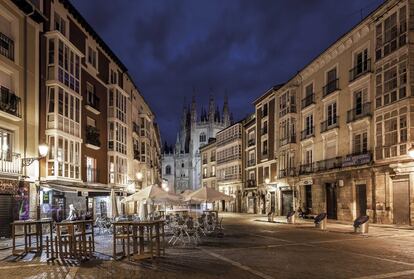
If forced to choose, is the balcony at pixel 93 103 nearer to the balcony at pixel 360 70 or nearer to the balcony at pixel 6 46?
the balcony at pixel 6 46

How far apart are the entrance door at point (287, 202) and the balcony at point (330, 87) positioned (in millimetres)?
12872

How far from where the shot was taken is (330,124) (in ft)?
121

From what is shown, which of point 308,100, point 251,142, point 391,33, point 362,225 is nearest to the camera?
point 362,225

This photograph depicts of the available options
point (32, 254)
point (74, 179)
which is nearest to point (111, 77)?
point (74, 179)

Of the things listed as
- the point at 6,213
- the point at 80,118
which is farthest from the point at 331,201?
the point at 6,213

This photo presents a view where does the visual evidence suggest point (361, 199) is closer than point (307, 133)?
Yes

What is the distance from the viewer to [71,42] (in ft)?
91.4

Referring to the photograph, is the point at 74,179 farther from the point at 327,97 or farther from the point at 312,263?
the point at 327,97

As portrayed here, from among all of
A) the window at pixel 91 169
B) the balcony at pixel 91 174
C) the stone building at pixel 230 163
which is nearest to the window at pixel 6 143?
the window at pixel 91 169

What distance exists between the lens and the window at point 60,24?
26.1m

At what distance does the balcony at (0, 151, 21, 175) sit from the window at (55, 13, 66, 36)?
29.4ft

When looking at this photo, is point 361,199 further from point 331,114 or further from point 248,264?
point 248,264

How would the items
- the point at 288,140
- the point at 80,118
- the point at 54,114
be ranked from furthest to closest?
the point at 288,140 → the point at 80,118 → the point at 54,114

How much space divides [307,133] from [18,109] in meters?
27.6
